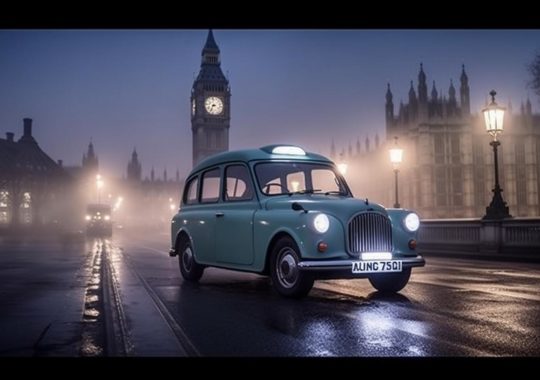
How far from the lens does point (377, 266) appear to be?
6.92 m

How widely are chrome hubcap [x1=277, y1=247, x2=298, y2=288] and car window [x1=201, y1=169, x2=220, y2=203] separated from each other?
2.14 metres

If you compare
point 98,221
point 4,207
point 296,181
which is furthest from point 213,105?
point 296,181

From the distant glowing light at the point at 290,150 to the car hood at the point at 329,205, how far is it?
3.37 ft

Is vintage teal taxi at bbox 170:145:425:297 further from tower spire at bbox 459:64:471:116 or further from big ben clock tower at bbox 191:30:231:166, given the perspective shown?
big ben clock tower at bbox 191:30:231:166

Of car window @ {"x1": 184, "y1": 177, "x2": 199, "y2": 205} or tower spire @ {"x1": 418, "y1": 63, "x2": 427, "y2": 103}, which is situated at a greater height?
tower spire @ {"x1": 418, "y1": 63, "x2": 427, "y2": 103}

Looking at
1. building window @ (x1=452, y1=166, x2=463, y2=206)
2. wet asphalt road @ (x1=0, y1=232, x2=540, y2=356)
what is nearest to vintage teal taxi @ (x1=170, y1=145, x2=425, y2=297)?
wet asphalt road @ (x1=0, y1=232, x2=540, y2=356)

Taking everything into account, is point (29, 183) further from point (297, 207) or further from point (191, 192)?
point (297, 207)

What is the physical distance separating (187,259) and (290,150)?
2.82 m

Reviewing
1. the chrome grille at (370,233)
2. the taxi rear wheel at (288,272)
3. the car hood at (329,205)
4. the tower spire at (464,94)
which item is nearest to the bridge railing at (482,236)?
the chrome grille at (370,233)

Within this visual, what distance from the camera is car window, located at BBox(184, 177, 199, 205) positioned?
9.73 meters

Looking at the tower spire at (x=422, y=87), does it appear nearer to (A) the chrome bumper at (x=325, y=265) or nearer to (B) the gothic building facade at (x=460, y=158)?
(B) the gothic building facade at (x=460, y=158)

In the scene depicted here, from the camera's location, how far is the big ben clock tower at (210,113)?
106750 millimetres
